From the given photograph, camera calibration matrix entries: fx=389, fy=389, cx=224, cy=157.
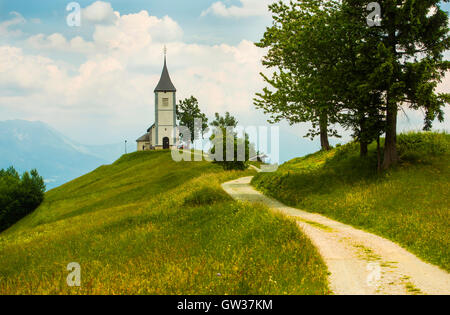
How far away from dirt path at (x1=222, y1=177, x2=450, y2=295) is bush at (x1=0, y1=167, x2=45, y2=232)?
6324cm

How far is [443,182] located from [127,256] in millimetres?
16270

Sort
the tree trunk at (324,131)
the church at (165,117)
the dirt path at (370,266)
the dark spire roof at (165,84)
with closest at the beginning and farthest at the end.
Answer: the dirt path at (370,266), the tree trunk at (324,131), the church at (165,117), the dark spire roof at (165,84)

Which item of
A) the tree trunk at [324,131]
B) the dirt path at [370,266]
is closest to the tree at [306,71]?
the tree trunk at [324,131]

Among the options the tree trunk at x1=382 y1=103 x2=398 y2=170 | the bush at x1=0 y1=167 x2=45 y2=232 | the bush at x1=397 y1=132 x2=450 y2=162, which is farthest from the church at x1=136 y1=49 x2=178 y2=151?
the tree trunk at x1=382 y1=103 x2=398 y2=170

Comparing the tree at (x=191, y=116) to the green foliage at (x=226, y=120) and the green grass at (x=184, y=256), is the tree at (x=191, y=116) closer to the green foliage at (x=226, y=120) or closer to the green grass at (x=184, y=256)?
the green foliage at (x=226, y=120)

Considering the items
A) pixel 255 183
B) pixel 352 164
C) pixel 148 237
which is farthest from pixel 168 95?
pixel 148 237

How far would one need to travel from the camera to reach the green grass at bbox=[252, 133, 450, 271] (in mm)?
14055

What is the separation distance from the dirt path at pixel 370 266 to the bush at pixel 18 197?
6324 centimetres

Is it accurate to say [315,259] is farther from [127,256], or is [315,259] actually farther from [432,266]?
[127,256]

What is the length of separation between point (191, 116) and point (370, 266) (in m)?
86.9

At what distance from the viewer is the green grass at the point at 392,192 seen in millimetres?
14055

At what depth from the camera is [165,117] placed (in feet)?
314

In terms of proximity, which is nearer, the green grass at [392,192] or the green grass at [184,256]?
the green grass at [184,256]

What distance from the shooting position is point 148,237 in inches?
705
